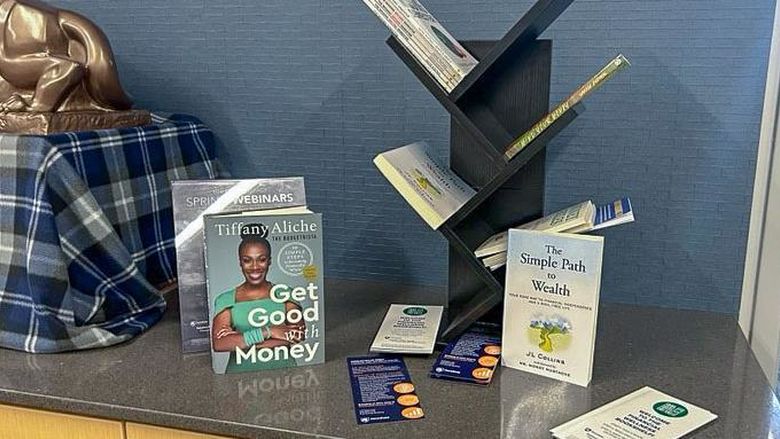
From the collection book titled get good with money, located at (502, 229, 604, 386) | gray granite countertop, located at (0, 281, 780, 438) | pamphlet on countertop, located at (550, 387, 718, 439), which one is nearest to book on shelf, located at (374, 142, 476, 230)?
book titled get good with money, located at (502, 229, 604, 386)

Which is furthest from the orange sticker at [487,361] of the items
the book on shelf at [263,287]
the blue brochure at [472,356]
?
the book on shelf at [263,287]

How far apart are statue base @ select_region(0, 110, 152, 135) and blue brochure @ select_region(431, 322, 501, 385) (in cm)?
68

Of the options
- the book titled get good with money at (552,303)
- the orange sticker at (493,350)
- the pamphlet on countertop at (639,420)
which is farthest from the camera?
the orange sticker at (493,350)

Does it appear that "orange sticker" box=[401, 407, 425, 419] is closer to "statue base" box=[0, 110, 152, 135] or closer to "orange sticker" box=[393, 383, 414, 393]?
"orange sticker" box=[393, 383, 414, 393]

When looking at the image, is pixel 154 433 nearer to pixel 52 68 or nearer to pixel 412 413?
pixel 412 413

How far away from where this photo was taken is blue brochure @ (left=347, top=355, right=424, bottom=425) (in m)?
0.88

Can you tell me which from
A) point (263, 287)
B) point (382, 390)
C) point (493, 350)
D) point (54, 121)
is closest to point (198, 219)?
point (263, 287)

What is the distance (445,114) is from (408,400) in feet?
1.89

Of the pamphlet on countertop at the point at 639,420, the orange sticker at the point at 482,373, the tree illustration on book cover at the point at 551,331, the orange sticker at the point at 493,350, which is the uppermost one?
the tree illustration on book cover at the point at 551,331

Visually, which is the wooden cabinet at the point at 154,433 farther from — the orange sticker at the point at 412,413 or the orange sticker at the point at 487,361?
the orange sticker at the point at 487,361

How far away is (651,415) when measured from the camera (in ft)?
2.84

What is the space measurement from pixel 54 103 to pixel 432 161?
0.60 m

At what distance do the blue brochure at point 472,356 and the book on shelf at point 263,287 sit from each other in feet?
0.62

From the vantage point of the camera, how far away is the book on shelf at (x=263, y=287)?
0.96 meters
